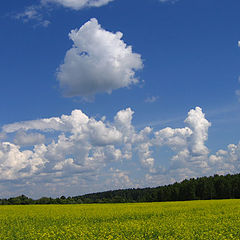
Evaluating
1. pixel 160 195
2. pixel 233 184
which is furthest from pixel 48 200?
pixel 233 184

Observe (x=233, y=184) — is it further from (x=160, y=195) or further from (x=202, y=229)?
(x=202, y=229)

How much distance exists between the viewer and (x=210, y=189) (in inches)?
4385

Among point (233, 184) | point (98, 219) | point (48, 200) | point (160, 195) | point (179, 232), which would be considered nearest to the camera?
point (179, 232)

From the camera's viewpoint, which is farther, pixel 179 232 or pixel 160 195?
pixel 160 195

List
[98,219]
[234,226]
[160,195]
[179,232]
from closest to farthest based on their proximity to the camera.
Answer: [179,232]
[234,226]
[98,219]
[160,195]

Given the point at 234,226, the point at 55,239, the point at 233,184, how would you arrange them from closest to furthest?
the point at 55,239
the point at 234,226
the point at 233,184

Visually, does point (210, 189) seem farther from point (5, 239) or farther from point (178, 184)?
point (5, 239)

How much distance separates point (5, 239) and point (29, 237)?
147 cm

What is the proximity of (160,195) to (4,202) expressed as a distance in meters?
64.4

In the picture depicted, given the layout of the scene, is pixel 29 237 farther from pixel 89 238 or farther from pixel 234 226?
pixel 234 226

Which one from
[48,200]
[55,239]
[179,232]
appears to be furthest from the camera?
[48,200]

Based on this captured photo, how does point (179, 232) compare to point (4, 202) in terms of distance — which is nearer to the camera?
point (179, 232)

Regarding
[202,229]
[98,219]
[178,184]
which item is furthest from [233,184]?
[202,229]

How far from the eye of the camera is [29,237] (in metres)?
19.3
